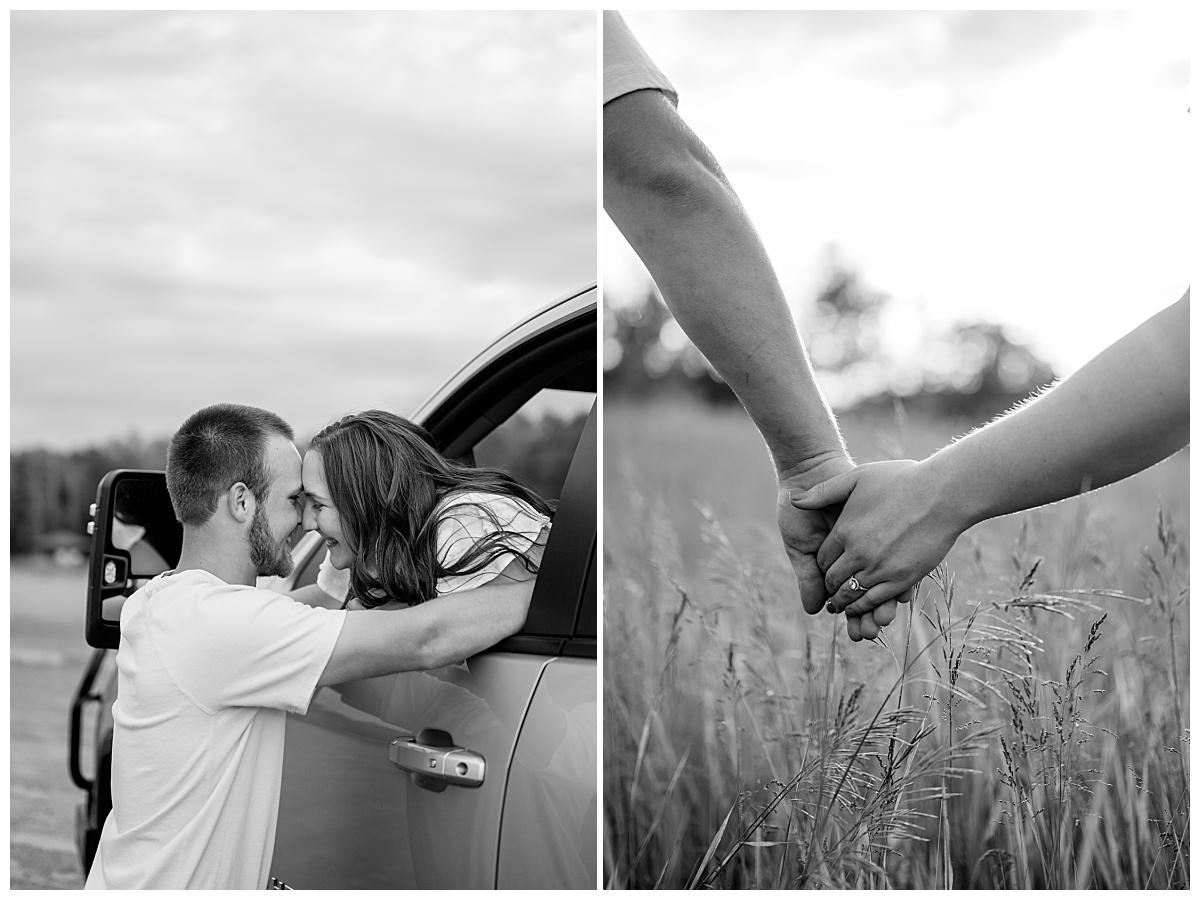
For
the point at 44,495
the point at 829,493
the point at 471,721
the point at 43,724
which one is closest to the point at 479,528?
the point at 471,721

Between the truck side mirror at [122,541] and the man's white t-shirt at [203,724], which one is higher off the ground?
the truck side mirror at [122,541]

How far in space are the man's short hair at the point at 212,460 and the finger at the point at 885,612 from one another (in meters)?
1.22

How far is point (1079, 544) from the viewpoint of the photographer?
253 cm

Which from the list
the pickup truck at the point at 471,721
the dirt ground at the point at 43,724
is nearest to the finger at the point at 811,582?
the pickup truck at the point at 471,721

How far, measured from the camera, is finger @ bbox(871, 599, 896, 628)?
7.14ft

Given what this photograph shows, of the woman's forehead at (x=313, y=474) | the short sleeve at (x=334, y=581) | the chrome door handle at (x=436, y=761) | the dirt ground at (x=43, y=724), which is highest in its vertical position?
the woman's forehead at (x=313, y=474)

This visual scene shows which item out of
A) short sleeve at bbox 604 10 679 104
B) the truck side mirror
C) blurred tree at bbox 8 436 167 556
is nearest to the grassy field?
short sleeve at bbox 604 10 679 104

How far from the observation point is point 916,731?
2.22m

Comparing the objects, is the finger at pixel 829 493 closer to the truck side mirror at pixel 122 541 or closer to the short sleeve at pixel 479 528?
the short sleeve at pixel 479 528

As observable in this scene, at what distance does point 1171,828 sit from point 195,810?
73.0 inches

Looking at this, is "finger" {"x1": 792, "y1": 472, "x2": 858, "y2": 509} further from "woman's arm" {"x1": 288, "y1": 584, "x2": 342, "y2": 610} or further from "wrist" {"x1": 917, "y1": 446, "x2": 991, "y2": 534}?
"woman's arm" {"x1": 288, "y1": 584, "x2": 342, "y2": 610}

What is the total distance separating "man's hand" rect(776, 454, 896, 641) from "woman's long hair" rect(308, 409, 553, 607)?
58cm

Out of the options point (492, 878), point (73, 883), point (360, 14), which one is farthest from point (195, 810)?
point (73, 883)

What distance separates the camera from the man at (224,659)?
69.2 inches
